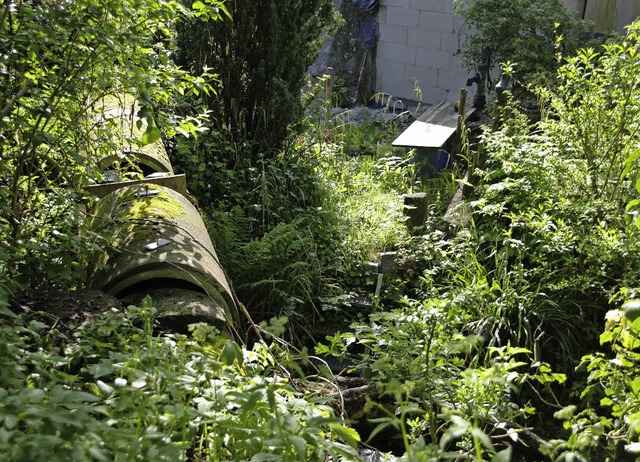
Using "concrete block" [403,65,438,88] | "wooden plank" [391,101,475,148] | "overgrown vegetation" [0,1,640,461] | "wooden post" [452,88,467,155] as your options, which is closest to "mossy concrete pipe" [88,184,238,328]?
"overgrown vegetation" [0,1,640,461]

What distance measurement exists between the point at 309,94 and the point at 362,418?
3980 millimetres

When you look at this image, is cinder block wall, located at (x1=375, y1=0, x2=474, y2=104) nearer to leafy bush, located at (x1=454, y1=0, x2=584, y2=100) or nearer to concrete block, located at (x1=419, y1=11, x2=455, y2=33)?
concrete block, located at (x1=419, y1=11, x2=455, y2=33)

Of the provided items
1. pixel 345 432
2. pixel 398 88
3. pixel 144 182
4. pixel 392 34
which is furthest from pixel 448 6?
pixel 345 432

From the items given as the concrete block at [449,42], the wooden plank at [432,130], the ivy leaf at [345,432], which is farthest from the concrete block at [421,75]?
the ivy leaf at [345,432]

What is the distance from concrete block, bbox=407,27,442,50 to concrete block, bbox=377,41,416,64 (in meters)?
0.12

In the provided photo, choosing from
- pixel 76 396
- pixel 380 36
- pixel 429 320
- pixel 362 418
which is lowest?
pixel 362 418

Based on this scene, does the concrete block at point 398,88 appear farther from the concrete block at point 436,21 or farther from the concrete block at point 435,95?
the concrete block at point 436,21

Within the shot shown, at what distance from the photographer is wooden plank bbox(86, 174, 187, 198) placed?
422 cm

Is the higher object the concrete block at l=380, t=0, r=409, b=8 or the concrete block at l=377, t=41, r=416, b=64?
the concrete block at l=380, t=0, r=409, b=8

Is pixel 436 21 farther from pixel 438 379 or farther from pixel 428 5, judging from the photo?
pixel 438 379

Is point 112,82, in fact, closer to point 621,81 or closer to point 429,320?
point 429,320

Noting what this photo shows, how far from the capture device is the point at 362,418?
3.74m

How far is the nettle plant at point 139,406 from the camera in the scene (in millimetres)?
1586

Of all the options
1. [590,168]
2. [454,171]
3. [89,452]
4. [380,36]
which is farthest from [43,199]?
[380,36]
